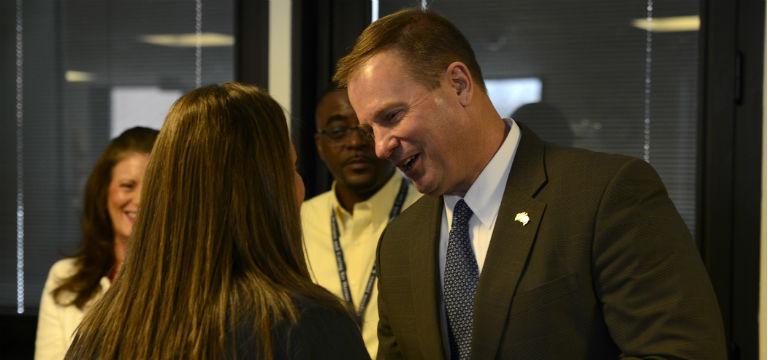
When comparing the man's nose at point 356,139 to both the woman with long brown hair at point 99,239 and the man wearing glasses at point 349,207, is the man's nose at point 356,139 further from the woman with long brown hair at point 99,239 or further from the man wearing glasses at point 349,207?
the woman with long brown hair at point 99,239

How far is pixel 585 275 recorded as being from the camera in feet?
4.48

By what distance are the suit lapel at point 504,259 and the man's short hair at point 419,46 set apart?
293 millimetres

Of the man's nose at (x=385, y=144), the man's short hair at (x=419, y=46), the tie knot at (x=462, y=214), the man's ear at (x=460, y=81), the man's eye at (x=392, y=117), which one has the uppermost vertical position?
the man's short hair at (x=419, y=46)

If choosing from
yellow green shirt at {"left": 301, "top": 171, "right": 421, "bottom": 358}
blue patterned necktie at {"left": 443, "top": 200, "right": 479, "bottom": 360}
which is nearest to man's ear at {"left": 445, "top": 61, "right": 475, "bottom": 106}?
blue patterned necktie at {"left": 443, "top": 200, "right": 479, "bottom": 360}

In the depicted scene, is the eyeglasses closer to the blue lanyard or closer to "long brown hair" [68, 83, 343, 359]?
the blue lanyard

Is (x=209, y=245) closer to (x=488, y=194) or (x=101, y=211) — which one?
(x=488, y=194)

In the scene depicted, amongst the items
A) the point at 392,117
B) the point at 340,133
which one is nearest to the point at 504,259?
the point at 392,117

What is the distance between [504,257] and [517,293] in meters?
0.08

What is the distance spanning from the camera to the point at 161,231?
1.12 metres

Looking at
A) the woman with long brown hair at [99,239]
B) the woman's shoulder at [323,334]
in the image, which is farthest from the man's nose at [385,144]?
the woman with long brown hair at [99,239]

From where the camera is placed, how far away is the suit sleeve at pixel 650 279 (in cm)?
127

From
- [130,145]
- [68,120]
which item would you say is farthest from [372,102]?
[68,120]

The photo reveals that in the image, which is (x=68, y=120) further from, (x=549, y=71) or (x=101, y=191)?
(x=549, y=71)

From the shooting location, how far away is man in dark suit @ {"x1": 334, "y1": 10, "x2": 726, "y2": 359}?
4.28ft
